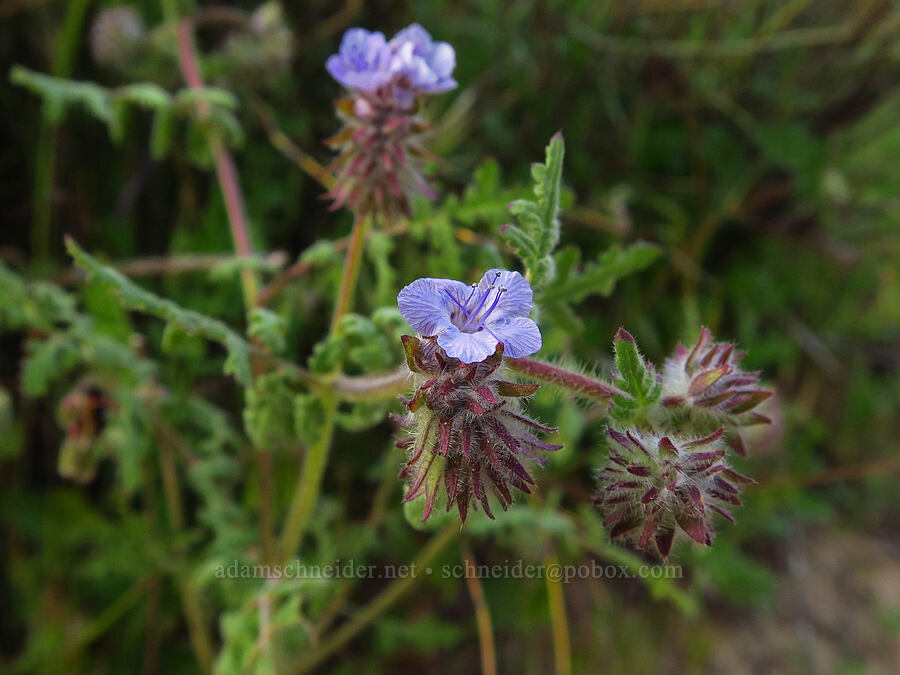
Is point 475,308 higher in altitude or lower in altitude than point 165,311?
lower

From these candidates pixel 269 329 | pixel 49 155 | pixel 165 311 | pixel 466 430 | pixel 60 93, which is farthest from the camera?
pixel 49 155

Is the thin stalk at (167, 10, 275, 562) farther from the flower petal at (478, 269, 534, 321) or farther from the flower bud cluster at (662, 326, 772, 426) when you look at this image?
the flower bud cluster at (662, 326, 772, 426)

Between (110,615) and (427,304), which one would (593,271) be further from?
(110,615)

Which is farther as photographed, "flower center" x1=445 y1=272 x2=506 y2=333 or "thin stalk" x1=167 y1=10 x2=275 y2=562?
"thin stalk" x1=167 y1=10 x2=275 y2=562

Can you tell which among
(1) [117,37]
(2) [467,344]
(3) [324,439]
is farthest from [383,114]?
(1) [117,37]

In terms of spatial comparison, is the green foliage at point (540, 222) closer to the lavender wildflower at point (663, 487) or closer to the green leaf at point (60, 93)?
the lavender wildflower at point (663, 487)

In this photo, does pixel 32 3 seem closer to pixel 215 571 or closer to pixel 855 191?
pixel 215 571

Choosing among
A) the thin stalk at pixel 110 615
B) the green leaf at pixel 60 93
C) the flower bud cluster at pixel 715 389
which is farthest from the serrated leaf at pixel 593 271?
the thin stalk at pixel 110 615

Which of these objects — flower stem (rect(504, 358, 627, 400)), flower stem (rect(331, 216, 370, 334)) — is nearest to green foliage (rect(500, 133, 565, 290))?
flower stem (rect(504, 358, 627, 400))
